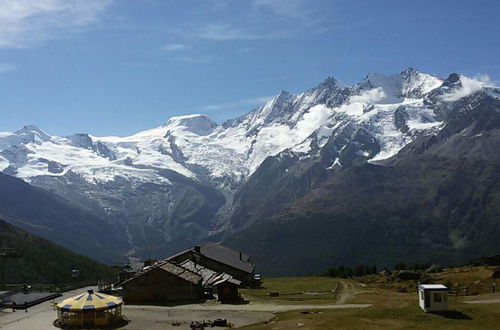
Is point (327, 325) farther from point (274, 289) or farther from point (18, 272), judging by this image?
point (18, 272)

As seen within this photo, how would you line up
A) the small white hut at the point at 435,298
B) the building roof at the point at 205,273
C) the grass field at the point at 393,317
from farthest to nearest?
the building roof at the point at 205,273, the small white hut at the point at 435,298, the grass field at the point at 393,317

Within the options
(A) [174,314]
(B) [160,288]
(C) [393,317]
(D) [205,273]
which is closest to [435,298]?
(C) [393,317]

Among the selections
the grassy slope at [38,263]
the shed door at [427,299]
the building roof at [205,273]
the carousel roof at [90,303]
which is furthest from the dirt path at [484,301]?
the grassy slope at [38,263]

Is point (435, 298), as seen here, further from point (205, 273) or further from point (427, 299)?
point (205, 273)

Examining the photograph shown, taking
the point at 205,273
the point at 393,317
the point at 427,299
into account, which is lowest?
the point at 393,317

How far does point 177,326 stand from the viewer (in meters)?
66.1

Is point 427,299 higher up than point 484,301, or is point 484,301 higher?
point 427,299

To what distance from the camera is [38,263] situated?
475ft

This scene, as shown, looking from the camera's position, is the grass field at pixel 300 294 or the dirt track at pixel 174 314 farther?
the grass field at pixel 300 294

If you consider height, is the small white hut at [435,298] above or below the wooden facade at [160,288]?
below

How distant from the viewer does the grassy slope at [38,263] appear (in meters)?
133

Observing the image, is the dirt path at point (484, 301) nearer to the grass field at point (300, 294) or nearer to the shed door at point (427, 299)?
the shed door at point (427, 299)

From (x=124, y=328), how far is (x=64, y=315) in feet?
25.0

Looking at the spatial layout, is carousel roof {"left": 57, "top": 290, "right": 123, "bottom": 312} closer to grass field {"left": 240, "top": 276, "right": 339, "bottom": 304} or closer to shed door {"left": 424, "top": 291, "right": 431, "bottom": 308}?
grass field {"left": 240, "top": 276, "right": 339, "bottom": 304}
